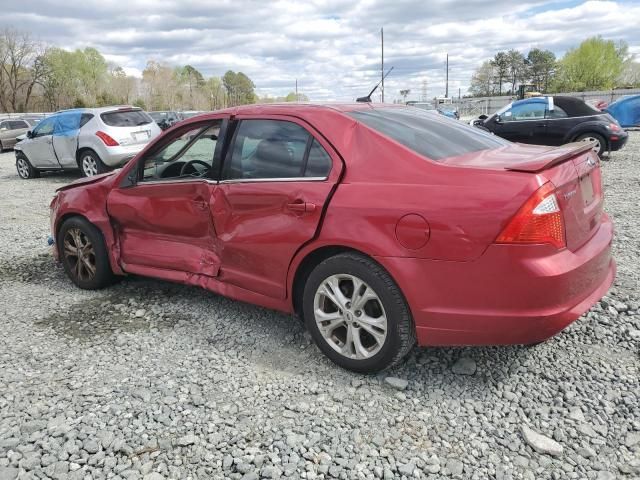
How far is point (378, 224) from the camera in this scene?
284 centimetres

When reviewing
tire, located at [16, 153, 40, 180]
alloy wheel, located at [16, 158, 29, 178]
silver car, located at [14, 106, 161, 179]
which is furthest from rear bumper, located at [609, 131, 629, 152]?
alloy wheel, located at [16, 158, 29, 178]

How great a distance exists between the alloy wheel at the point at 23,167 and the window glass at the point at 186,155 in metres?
11.1

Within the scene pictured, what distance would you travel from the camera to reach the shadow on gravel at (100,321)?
3.93 metres

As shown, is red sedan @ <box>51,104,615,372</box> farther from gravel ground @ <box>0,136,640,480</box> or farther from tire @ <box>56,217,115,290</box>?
tire @ <box>56,217,115,290</box>

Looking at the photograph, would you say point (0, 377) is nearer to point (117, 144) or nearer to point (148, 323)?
point (148, 323)

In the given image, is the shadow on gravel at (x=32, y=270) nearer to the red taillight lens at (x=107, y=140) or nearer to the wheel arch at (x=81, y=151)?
the red taillight lens at (x=107, y=140)

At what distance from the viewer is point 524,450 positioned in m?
2.49

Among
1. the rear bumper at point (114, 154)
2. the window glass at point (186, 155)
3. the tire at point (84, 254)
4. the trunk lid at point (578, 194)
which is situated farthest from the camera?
the rear bumper at point (114, 154)

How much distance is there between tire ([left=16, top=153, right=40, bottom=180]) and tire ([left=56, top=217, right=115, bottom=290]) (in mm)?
9916

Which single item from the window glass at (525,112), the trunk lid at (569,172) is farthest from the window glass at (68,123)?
the trunk lid at (569,172)

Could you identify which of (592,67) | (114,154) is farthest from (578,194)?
(592,67)

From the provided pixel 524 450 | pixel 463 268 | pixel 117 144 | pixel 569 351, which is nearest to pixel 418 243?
pixel 463 268

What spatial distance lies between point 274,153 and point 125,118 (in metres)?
9.65

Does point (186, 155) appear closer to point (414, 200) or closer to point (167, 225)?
point (167, 225)
